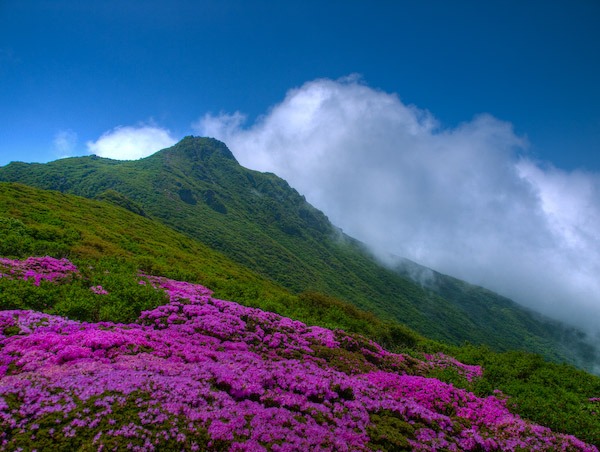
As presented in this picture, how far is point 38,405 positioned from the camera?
20.5 feet

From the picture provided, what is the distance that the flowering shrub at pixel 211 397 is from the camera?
6102mm

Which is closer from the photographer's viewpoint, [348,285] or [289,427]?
[289,427]

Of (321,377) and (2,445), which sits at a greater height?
(321,377)

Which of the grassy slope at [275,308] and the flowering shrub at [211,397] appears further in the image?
the grassy slope at [275,308]

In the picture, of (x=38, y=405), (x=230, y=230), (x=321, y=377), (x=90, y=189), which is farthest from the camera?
(x=230, y=230)

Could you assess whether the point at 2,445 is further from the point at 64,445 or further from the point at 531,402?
the point at 531,402

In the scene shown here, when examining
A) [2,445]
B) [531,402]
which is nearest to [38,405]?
[2,445]

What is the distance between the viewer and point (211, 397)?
7.93 m

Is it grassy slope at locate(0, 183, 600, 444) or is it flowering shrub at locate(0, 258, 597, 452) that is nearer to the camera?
flowering shrub at locate(0, 258, 597, 452)

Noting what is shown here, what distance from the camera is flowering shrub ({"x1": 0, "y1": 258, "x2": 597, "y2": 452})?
6.10 metres

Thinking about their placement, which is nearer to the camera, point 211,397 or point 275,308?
point 211,397

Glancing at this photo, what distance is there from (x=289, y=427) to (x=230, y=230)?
16985 cm

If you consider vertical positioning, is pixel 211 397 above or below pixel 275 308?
below

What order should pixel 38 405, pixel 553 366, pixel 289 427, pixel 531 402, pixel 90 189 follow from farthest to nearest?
1. pixel 90 189
2. pixel 553 366
3. pixel 531 402
4. pixel 289 427
5. pixel 38 405
